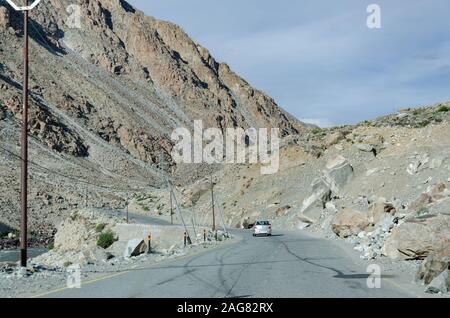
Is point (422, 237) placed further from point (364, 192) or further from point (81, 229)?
point (81, 229)

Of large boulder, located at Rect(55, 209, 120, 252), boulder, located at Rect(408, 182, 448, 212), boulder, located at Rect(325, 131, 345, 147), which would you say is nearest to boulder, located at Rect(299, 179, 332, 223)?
boulder, located at Rect(325, 131, 345, 147)

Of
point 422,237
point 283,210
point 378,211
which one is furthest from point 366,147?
point 422,237

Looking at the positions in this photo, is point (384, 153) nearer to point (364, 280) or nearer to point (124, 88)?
point (364, 280)

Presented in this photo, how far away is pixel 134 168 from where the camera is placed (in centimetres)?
10700

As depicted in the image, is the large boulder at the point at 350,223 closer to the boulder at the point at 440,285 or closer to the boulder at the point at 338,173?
the boulder at the point at 440,285

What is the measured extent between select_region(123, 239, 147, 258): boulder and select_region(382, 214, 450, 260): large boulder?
13.8 metres

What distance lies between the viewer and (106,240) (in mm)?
53125

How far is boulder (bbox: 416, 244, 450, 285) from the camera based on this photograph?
10898 mm

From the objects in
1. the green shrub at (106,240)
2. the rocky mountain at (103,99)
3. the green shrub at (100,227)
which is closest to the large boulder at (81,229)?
the green shrub at (100,227)

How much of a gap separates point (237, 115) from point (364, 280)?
142m

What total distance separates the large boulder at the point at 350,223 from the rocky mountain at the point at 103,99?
4887 cm

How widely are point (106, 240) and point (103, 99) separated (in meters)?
72.6

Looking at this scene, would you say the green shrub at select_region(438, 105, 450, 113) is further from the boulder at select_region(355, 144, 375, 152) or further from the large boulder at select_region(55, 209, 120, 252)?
the large boulder at select_region(55, 209, 120, 252)

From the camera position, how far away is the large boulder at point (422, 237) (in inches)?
565
